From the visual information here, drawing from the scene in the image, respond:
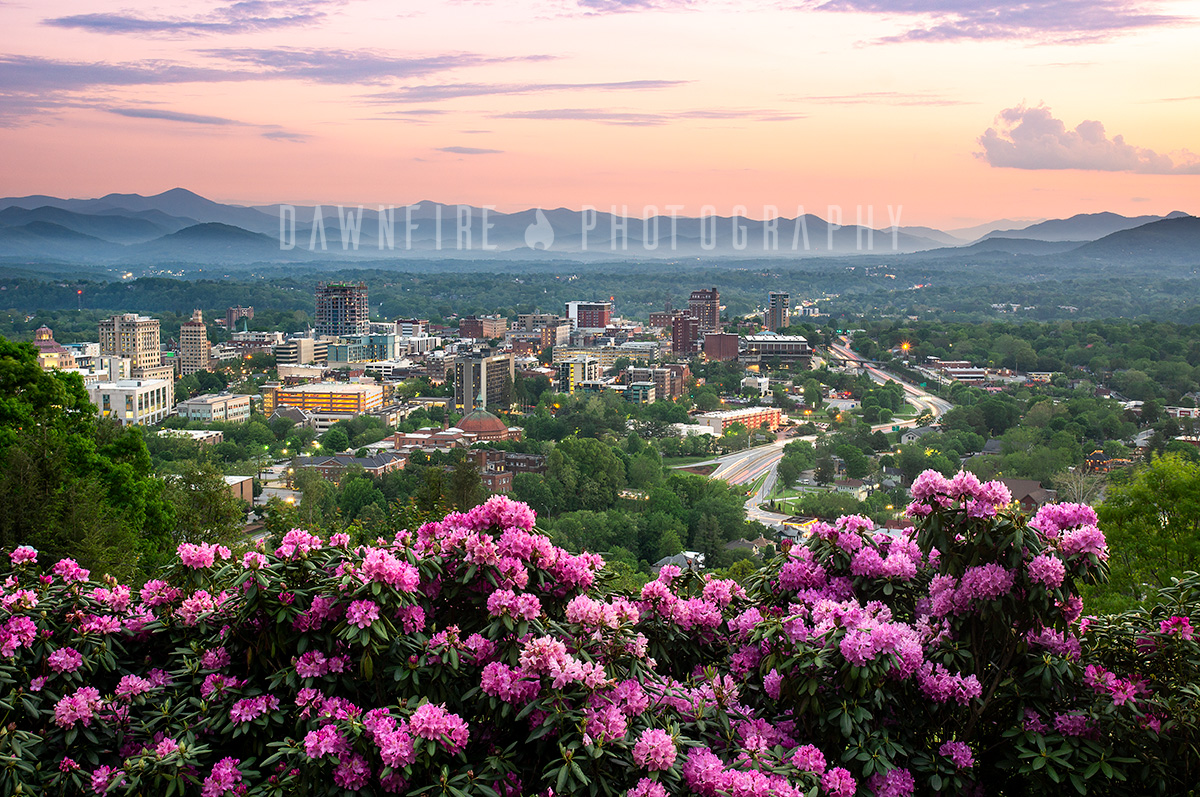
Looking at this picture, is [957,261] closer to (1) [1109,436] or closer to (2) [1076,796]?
(1) [1109,436]

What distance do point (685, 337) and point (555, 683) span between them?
2065 inches

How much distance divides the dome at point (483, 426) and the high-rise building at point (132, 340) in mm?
24189

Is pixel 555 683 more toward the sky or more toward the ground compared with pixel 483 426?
more toward the sky

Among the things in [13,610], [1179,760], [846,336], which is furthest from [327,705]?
[846,336]

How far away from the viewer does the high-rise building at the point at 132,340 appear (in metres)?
47.9

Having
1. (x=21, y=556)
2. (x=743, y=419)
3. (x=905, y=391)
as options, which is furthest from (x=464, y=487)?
(x=905, y=391)

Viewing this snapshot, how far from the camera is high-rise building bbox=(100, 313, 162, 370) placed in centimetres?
4794

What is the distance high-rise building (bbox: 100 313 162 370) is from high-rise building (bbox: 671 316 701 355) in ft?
84.4

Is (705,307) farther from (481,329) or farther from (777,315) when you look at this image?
(481,329)

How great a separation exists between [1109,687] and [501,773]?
1.48 m

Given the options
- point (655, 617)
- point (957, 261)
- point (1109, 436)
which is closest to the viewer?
point (655, 617)

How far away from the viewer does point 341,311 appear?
66375mm

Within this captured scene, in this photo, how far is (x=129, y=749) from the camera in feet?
8.02

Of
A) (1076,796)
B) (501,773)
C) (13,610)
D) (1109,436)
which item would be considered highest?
(13,610)
